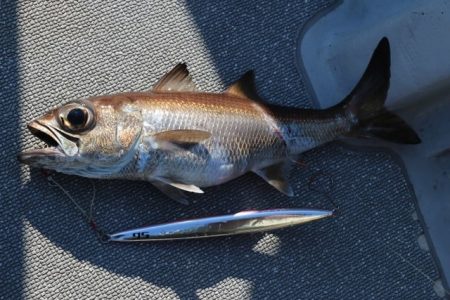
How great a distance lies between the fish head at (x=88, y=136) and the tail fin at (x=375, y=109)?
82 centimetres

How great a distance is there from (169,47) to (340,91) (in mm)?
714

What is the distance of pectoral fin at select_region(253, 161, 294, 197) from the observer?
210cm

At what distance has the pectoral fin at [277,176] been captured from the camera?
2104 millimetres

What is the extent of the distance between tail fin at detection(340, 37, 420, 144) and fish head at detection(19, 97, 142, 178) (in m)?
0.82

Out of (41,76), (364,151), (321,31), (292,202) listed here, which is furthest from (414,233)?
(41,76)

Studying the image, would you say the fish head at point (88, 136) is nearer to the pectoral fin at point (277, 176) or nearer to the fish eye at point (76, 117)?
the fish eye at point (76, 117)

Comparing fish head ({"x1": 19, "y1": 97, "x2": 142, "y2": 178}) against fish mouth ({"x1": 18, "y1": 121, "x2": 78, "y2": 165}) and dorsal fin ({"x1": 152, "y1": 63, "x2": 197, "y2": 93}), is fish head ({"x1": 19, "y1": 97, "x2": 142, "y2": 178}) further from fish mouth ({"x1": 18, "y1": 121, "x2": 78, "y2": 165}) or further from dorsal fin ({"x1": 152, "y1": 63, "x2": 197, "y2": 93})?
dorsal fin ({"x1": 152, "y1": 63, "x2": 197, "y2": 93})

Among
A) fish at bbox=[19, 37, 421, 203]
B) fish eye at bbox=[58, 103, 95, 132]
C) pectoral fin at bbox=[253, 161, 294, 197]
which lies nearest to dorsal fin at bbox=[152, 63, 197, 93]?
fish at bbox=[19, 37, 421, 203]

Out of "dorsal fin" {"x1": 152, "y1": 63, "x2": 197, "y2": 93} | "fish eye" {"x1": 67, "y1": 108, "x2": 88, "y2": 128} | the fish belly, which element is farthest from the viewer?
"dorsal fin" {"x1": 152, "y1": 63, "x2": 197, "y2": 93}

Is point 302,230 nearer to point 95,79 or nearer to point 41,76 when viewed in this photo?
point 95,79

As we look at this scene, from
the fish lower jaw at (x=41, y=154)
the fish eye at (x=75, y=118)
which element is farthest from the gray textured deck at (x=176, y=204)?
the fish eye at (x=75, y=118)

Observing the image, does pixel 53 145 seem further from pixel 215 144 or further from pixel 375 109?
pixel 375 109

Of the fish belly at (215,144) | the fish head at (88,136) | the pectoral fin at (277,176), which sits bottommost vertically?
the pectoral fin at (277,176)

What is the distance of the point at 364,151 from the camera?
2314 mm
